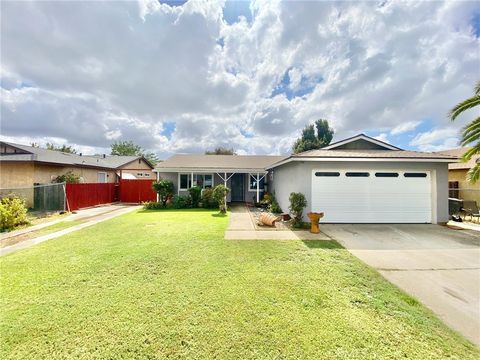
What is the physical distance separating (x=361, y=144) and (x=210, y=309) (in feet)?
42.8

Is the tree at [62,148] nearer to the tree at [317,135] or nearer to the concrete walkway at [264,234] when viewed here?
the tree at [317,135]

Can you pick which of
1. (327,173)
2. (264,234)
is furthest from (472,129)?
(264,234)

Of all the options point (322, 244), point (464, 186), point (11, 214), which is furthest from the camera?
point (464, 186)

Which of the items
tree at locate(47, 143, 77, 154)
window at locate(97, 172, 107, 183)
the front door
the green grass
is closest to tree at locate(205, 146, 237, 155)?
window at locate(97, 172, 107, 183)

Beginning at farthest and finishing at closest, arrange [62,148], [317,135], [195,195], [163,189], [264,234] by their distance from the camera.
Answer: [62,148], [317,135], [195,195], [163,189], [264,234]

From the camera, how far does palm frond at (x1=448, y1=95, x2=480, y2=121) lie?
856cm

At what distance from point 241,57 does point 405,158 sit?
11497 mm

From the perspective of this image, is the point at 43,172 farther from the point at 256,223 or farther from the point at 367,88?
the point at 367,88

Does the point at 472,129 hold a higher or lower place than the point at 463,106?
lower

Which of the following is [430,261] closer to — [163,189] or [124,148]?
[163,189]

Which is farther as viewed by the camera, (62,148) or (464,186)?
(62,148)

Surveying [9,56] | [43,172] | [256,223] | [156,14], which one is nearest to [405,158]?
[256,223]

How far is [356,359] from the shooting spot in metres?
2.46

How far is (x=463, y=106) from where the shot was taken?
28.9ft
